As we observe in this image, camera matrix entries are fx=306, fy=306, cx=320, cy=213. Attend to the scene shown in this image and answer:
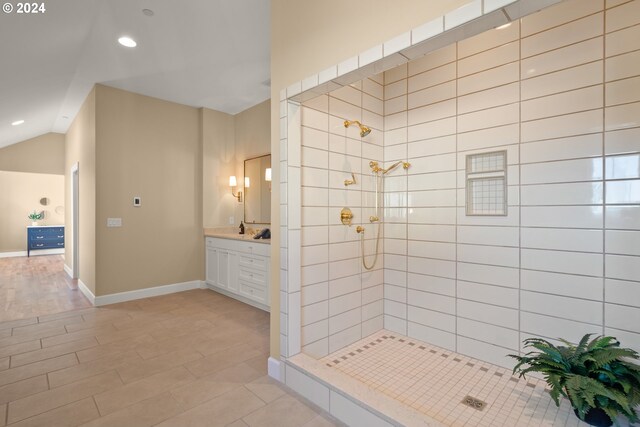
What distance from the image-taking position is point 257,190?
4641 mm

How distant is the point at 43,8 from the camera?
236cm

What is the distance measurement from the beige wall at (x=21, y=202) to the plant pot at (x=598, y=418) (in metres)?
11.6

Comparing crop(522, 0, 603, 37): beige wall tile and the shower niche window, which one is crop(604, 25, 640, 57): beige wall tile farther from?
the shower niche window

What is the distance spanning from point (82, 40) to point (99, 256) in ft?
8.24

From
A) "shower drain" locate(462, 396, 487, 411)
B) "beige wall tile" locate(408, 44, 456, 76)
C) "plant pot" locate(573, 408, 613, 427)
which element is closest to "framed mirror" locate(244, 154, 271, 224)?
"beige wall tile" locate(408, 44, 456, 76)

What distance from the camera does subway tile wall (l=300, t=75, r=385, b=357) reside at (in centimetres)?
230

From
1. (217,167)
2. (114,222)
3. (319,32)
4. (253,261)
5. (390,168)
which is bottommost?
(253,261)

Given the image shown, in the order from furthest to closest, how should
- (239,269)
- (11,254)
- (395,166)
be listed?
1. (11,254)
2. (239,269)
3. (395,166)

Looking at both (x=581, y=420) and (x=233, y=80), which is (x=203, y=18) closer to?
(x=233, y=80)

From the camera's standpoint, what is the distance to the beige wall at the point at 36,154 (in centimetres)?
670

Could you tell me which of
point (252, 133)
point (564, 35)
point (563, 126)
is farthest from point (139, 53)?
point (563, 126)

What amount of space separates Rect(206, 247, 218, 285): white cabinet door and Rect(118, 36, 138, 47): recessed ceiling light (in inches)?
106

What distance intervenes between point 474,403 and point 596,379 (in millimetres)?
643

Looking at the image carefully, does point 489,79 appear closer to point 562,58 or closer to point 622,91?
point 562,58
